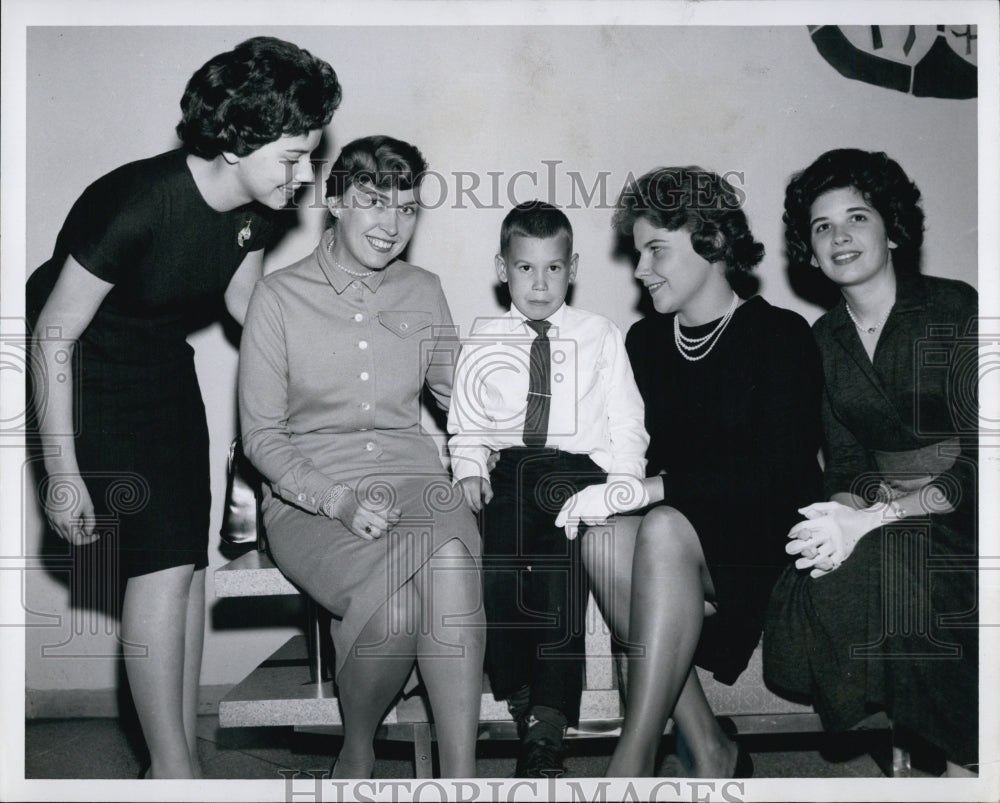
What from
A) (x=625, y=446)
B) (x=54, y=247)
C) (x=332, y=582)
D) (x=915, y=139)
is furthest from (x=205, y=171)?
(x=915, y=139)

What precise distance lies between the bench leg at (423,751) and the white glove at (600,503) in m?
0.55

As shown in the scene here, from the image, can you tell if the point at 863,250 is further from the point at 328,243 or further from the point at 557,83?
the point at 328,243

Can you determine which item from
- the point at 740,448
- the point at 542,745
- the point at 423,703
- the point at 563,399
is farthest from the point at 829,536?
the point at 423,703

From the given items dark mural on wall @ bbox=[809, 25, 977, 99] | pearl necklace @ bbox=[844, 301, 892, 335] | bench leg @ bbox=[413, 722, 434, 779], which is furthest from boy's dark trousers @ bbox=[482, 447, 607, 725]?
dark mural on wall @ bbox=[809, 25, 977, 99]

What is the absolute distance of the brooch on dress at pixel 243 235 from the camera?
6.65 feet

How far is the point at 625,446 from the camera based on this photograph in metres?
1.99

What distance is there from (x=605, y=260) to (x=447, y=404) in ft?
1.69

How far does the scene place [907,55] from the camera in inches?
83.8

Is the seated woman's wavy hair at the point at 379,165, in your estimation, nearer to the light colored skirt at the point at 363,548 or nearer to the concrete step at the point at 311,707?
the light colored skirt at the point at 363,548

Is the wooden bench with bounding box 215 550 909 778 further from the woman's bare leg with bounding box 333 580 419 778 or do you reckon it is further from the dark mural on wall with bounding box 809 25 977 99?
the dark mural on wall with bounding box 809 25 977 99

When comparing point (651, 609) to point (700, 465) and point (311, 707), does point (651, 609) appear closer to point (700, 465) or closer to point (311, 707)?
point (700, 465)

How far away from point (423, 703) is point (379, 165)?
1.20 meters

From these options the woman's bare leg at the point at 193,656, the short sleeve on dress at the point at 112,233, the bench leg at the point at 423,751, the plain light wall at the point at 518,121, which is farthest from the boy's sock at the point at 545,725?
the short sleeve on dress at the point at 112,233

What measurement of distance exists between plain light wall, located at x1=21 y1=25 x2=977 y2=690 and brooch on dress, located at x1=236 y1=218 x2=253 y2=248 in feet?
0.46
